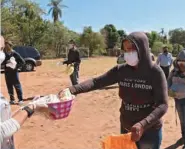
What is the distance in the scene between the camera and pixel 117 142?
2939 millimetres

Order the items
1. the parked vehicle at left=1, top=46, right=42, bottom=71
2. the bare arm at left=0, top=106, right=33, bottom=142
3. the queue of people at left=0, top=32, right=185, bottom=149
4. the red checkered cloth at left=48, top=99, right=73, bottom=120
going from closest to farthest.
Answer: the bare arm at left=0, top=106, right=33, bottom=142 < the red checkered cloth at left=48, top=99, right=73, bottom=120 < the queue of people at left=0, top=32, right=185, bottom=149 < the parked vehicle at left=1, top=46, right=42, bottom=71

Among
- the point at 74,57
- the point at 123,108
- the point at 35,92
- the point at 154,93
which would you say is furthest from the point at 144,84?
the point at 35,92

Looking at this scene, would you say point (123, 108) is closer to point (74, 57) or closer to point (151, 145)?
point (151, 145)

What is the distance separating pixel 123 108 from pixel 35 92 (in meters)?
9.43

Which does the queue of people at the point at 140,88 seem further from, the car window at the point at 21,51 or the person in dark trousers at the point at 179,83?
the car window at the point at 21,51

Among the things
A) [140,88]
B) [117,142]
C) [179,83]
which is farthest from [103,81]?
[179,83]

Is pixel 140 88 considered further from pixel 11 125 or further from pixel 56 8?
pixel 56 8

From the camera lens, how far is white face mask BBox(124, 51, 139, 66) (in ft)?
11.1

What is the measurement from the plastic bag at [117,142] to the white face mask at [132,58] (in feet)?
2.52

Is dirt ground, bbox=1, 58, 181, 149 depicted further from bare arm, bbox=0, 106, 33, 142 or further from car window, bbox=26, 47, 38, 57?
car window, bbox=26, 47, 38, 57

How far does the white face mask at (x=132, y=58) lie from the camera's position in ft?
11.1

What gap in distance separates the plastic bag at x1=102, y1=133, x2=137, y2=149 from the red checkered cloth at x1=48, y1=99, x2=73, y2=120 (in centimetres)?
40

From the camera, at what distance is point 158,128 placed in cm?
350

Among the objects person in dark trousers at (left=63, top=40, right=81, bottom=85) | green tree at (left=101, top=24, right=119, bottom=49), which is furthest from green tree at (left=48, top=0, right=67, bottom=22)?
person in dark trousers at (left=63, top=40, right=81, bottom=85)
